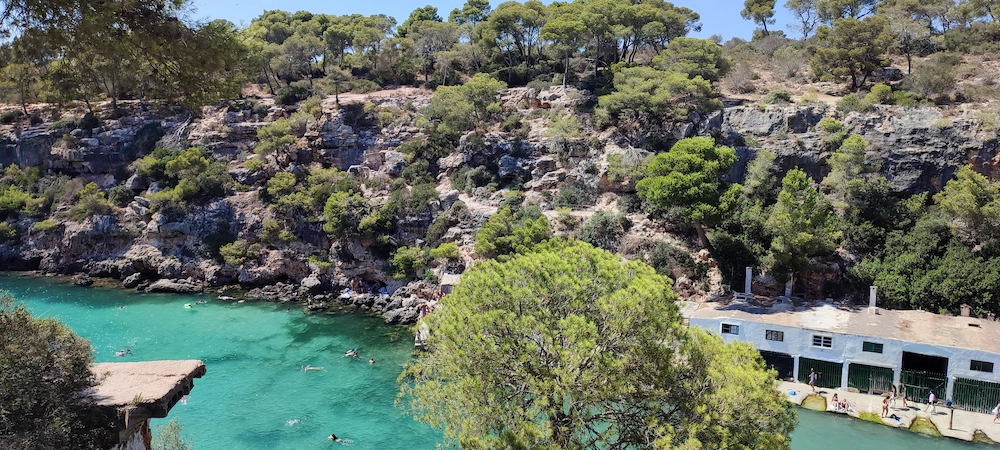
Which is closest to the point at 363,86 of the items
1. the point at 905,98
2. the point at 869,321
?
the point at 905,98

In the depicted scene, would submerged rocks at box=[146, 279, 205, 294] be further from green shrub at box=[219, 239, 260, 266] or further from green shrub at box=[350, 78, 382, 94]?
green shrub at box=[350, 78, 382, 94]

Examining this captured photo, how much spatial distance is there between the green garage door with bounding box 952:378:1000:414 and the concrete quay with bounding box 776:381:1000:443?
221 millimetres

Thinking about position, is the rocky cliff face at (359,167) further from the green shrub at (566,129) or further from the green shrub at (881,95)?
the green shrub at (881,95)

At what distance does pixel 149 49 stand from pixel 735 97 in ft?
120

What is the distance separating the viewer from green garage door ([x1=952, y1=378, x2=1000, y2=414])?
1844cm

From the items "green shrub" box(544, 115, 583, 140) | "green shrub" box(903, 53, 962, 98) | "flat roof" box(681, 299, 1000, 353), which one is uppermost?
"green shrub" box(903, 53, 962, 98)

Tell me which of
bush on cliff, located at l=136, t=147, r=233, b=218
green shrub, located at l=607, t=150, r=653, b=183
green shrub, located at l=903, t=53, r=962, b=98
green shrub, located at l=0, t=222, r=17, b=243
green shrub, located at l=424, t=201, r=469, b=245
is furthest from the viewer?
green shrub, located at l=0, t=222, r=17, b=243

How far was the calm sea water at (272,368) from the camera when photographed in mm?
18031

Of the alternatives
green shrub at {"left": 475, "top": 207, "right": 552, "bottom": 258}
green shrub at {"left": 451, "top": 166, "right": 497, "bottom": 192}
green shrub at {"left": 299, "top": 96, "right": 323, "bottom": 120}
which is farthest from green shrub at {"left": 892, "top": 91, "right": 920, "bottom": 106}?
green shrub at {"left": 299, "top": 96, "right": 323, "bottom": 120}

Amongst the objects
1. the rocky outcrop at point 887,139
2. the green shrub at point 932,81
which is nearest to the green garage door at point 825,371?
the rocky outcrop at point 887,139

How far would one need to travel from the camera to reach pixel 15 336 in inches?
304

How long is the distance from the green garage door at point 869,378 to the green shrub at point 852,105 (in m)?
17.0

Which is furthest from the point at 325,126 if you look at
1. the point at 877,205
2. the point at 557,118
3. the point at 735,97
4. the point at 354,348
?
the point at 877,205

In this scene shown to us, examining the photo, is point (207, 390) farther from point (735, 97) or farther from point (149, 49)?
point (735, 97)
